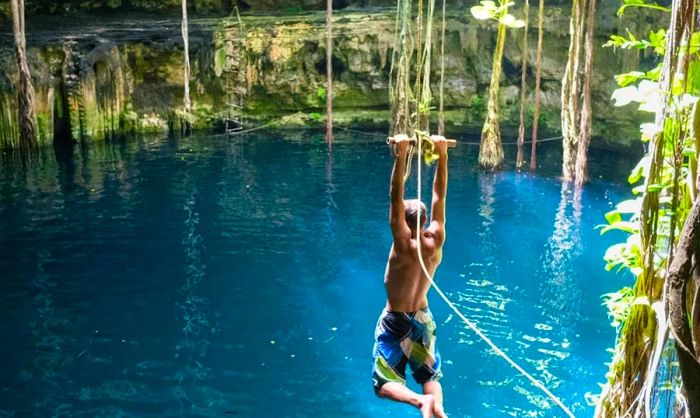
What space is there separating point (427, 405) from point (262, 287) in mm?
5998

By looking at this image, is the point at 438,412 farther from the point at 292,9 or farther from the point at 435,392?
the point at 292,9

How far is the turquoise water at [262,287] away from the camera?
7.01 m

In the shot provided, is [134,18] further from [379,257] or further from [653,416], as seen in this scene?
[653,416]

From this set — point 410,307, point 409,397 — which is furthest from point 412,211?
point 409,397

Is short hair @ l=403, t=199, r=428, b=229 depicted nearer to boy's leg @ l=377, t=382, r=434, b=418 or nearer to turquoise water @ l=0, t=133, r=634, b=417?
boy's leg @ l=377, t=382, r=434, b=418

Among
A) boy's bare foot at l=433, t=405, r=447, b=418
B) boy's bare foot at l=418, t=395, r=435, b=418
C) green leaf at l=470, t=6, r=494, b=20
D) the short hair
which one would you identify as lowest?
boy's bare foot at l=433, t=405, r=447, b=418

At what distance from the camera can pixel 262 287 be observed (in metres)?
9.64

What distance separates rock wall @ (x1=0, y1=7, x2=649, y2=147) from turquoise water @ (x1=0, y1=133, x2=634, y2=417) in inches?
109

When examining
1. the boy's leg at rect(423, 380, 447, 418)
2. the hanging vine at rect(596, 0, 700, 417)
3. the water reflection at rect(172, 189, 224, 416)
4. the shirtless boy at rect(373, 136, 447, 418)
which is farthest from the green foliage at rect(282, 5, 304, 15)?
the hanging vine at rect(596, 0, 700, 417)

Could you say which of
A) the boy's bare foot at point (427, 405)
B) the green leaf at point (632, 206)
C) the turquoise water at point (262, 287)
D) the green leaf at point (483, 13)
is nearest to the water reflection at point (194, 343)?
the turquoise water at point (262, 287)

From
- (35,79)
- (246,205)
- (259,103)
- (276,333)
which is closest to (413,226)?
(276,333)

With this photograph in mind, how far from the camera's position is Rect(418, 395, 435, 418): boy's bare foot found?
12.5ft

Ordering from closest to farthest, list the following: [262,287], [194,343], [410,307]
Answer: [410,307]
[194,343]
[262,287]

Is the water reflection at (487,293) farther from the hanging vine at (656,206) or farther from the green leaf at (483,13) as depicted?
the green leaf at (483,13)
